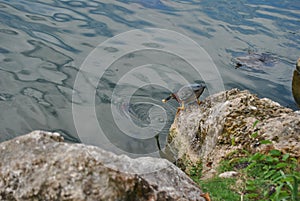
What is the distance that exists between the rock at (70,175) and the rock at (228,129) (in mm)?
1724

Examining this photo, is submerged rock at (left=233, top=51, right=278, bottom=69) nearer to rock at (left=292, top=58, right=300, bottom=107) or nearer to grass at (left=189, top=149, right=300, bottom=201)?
rock at (left=292, top=58, right=300, bottom=107)

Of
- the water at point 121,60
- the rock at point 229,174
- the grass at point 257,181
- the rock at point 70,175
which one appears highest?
the rock at point 70,175

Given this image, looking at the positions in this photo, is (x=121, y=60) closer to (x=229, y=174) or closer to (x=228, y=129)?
(x=228, y=129)

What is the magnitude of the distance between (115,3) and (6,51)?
213 inches

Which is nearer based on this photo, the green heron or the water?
the green heron

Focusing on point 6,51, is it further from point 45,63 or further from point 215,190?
point 215,190

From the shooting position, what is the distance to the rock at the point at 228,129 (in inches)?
183

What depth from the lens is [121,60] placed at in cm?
1002

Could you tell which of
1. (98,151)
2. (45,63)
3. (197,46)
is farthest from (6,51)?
(98,151)

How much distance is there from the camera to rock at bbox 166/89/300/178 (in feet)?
15.2

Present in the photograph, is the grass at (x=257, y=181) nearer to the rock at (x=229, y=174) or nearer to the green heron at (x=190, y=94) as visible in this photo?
the rock at (x=229, y=174)

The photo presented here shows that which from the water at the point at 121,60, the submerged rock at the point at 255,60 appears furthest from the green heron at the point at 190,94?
the submerged rock at the point at 255,60

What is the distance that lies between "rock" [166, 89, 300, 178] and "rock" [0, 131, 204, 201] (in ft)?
5.66

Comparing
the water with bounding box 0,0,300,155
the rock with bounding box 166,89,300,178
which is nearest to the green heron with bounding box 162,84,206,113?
the rock with bounding box 166,89,300,178
